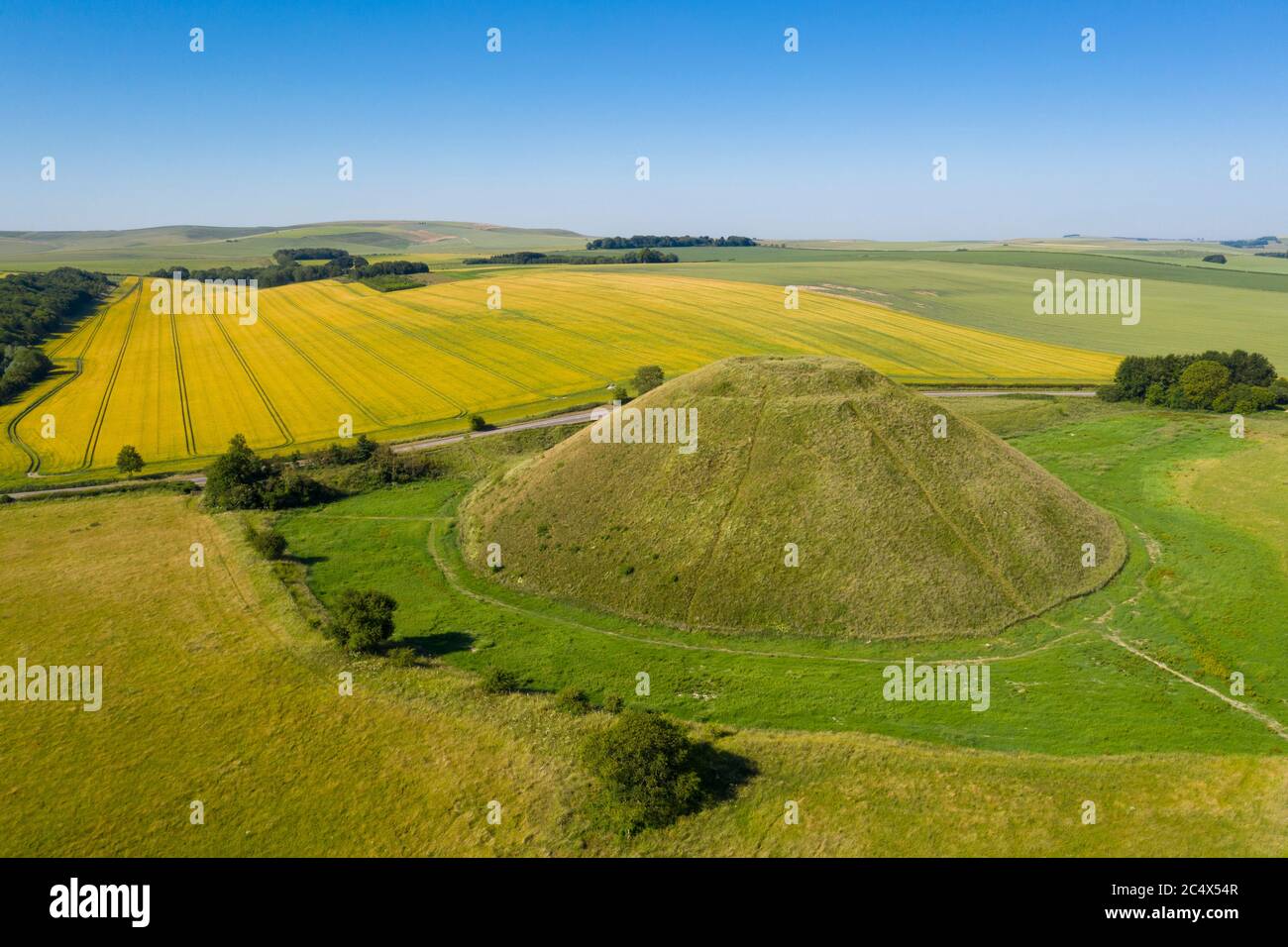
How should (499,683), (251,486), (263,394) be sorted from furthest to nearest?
1. (263,394)
2. (251,486)
3. (499,683)

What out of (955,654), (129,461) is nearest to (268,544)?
(129,461)

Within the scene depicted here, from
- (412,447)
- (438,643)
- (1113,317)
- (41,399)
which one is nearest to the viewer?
(438,643)

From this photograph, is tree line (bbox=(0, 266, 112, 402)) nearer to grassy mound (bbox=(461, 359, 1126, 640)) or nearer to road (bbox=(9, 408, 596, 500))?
road (bbox=(9, 408, 596, 500))

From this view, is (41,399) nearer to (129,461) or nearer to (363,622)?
(129,461)

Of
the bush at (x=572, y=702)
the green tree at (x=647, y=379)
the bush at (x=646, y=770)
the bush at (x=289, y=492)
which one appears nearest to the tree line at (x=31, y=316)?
the bush at (x=289, y=492)

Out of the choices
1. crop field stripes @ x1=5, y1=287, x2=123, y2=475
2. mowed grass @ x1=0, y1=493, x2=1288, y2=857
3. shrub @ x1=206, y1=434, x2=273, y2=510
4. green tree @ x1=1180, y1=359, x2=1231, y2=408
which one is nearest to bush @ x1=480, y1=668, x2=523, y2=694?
mowed grass @ x1=0, y1=493, x2=1288, y2=857

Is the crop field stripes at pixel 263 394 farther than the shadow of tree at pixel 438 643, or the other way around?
the crop field stripes at pixel 263 394
